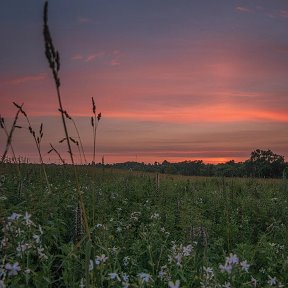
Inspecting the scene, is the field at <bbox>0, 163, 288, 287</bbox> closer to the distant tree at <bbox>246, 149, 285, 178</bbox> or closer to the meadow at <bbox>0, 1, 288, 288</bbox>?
the meadow at <bbox>0, 1, 288, 288</bbox>

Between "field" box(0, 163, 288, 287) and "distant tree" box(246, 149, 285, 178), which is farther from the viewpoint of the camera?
"distant tree" box(246, 149, 285, 178)

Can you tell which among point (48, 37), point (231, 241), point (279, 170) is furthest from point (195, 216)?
point (279, 170)

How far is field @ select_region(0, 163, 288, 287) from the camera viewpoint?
11.0 feet

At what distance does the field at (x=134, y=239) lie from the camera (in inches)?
131

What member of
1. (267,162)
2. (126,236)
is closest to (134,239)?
(126,236)

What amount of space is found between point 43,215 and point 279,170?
34502mm

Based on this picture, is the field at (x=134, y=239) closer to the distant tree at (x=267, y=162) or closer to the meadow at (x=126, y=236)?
the meadow at (x=126, y=236)

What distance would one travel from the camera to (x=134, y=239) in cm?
693

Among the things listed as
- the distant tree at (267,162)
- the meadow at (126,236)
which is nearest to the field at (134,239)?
the meadow at (126,236)

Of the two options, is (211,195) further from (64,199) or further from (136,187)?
(64,199)

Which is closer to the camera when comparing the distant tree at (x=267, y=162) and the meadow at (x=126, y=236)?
the meadow at (x=126, y=236)

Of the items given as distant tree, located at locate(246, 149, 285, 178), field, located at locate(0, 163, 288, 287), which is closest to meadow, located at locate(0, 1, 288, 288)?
field, located at locate(0, 163, 288, 287)

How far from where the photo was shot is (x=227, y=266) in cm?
318

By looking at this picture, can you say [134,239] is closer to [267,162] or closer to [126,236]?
[126,236]
